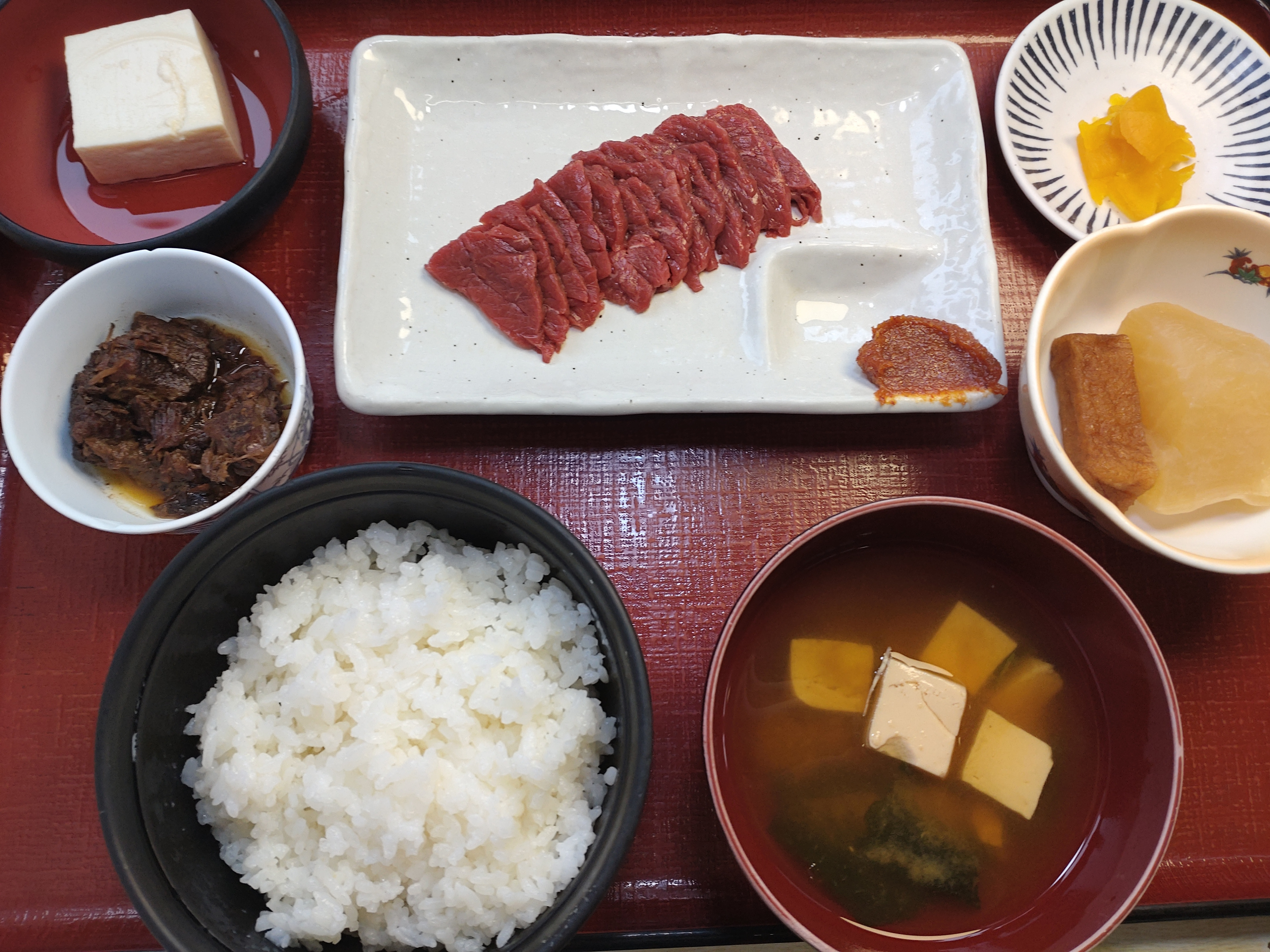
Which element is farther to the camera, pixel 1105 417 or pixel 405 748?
pixel 1105 417

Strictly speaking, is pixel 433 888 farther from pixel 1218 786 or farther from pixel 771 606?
pixel 1218 786

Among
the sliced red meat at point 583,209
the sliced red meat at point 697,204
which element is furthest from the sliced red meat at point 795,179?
the sliced red meat at point 583,209

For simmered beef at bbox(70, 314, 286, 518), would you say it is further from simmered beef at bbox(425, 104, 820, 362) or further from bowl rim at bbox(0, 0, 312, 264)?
simmered beef at bbox(425, 104, 820, 362)

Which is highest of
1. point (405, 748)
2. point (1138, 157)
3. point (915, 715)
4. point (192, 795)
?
point (1138, 157)

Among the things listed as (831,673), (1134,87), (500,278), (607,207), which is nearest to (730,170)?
(607,207)

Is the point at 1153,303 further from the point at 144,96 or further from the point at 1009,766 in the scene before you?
the point at 144,96

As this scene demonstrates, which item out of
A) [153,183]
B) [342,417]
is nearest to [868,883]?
[342,417]

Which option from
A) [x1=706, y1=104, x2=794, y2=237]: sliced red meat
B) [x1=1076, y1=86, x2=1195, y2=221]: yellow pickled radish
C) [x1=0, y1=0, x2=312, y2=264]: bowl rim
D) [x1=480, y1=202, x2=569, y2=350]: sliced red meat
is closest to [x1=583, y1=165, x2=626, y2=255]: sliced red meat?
[x1=480, y1=202, x2=569, y2=350]: sliced red meat
